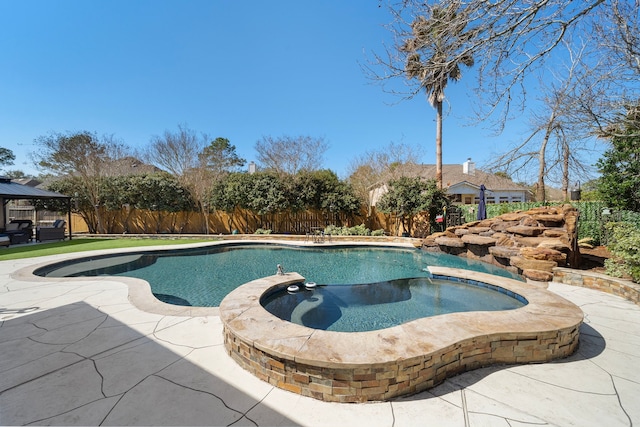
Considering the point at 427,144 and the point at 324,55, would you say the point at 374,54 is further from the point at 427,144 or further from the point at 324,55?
the point at 427,144

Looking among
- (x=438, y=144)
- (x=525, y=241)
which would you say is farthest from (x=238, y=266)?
(x=438, y=144)

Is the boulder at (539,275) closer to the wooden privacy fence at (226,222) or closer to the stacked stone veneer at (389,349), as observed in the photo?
the stacked stone veneer at (389,349)

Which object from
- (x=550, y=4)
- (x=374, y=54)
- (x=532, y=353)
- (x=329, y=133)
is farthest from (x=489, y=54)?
(x=329, y=133)

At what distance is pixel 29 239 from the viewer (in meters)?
12.4

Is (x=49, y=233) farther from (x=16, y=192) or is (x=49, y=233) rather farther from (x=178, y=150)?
(x=178, y=150)

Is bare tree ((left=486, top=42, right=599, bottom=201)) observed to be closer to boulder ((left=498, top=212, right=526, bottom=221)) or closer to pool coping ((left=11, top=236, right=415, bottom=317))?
boulder ((left=498, top=212, right=526, bottom=221))

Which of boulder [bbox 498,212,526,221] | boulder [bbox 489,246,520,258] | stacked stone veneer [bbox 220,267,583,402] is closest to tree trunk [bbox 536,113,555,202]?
boulder [bbox 498,212,526,221]

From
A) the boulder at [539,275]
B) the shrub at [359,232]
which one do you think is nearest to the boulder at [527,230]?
the boulder at [539,275]

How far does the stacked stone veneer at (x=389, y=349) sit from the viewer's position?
210cm

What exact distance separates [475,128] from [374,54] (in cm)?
218

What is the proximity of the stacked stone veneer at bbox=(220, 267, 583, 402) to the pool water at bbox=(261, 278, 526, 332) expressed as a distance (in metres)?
1.39

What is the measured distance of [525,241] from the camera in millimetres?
7672

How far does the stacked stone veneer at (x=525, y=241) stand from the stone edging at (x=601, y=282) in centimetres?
23

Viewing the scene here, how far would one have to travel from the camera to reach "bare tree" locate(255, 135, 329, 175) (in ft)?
51.1
